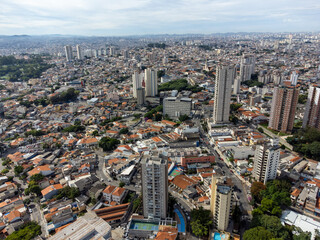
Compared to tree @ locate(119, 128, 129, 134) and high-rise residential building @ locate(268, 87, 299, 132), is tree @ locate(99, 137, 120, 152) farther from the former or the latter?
high-rise residential building @ locate(268, 87, 299, 132)

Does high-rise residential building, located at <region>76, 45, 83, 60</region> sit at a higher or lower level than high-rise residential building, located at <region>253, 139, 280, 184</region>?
higher

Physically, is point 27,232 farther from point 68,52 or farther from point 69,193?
point 68,52

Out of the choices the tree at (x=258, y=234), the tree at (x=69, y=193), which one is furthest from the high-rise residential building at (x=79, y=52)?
the tree at (x=258, y=234)

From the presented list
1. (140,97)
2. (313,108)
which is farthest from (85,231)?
(140,97)

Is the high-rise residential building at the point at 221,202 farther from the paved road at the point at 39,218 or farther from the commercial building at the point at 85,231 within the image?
the paved road at the point at 39,218

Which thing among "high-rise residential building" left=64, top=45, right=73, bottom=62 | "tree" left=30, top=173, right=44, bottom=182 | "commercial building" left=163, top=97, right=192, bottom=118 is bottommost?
"tree" left=30, top=173, right=44, bottom=182

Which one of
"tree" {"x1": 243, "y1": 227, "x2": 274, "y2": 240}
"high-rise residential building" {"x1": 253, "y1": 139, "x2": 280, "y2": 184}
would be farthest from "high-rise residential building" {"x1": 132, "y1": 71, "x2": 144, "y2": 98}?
"tree" {"x1": 243, "y1": 227, "x2": 274, "y2": 240}

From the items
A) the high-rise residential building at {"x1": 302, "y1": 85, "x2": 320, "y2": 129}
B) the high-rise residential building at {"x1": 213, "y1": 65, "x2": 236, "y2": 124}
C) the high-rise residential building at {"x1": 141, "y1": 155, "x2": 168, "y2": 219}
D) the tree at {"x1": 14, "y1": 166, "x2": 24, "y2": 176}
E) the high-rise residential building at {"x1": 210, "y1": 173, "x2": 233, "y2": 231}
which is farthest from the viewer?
the high-rise residential building at {"x1": 213, "y1": 65, "x2": 236, "y2": 124}
